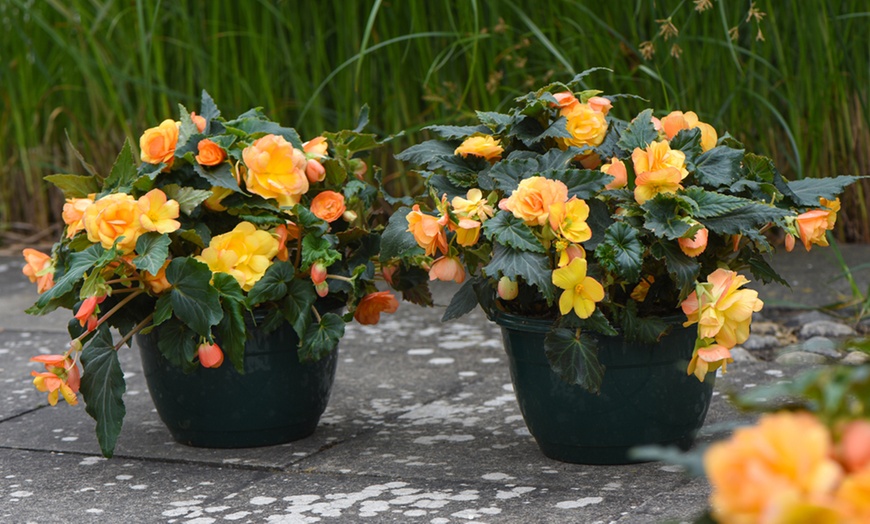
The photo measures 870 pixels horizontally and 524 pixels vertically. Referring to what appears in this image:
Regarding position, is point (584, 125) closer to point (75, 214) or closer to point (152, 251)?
point (152, 251)

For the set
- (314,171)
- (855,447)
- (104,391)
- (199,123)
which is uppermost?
(199,123)

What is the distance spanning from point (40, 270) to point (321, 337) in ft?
1.65

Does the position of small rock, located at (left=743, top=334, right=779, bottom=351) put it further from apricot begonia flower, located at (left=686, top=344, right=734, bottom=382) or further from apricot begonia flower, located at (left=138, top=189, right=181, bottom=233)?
apricot begonia flower, located at (left=138, top=189, right=181, bottom=233)

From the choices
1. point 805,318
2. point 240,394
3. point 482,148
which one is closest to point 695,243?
point 482,148

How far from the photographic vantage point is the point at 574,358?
5.71 ft

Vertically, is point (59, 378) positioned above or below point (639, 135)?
below

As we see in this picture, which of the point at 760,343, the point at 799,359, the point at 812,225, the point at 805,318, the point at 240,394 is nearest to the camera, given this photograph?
the point at 812,225

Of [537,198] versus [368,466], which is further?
[368,466]

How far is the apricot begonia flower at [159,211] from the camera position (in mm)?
1841

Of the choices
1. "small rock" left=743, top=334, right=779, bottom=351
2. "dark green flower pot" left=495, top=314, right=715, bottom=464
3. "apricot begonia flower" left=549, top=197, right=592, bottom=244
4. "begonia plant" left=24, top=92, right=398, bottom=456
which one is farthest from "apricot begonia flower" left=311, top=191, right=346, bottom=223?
"small rock" left=743, top=334, right=779, bottom=351

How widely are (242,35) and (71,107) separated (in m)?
0.87

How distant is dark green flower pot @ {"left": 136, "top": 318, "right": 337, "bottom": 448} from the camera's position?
203 centimetres

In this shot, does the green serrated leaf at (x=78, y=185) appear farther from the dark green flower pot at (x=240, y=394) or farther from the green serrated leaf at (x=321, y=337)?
the green serrated leaf at (x=321, y=337)

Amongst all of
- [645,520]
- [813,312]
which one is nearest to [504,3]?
[813,312]
